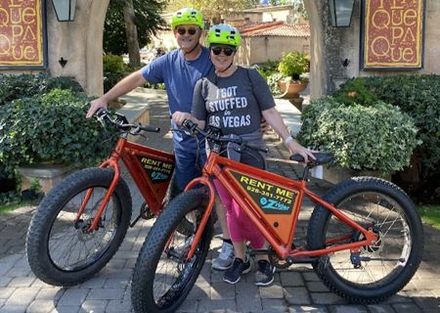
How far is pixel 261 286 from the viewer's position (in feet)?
13.2

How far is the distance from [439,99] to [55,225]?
4368mm

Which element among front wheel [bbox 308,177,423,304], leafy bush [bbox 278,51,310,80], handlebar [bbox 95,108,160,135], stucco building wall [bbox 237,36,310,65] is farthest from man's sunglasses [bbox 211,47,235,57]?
stucco building wall [bbox 237,36,310,65]

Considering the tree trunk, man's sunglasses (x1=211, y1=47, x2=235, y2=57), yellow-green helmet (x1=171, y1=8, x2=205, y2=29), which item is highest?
the tree trunk

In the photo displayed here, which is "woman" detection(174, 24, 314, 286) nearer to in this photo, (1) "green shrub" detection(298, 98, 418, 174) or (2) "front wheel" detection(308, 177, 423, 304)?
(2) "front wheel" detection(308, 177, 423, 304)

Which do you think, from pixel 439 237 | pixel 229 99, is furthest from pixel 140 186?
pixel 439 237

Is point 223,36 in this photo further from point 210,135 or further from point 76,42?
point 76,42

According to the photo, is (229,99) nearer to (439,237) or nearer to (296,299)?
(296,299)

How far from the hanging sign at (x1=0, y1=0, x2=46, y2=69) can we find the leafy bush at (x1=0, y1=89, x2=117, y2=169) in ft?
4.59

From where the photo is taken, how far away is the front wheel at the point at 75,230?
3670mm

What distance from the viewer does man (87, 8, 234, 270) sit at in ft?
13.3

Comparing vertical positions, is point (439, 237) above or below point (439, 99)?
below

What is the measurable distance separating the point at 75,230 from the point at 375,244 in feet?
6.33

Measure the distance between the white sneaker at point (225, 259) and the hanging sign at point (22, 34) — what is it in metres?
4.14

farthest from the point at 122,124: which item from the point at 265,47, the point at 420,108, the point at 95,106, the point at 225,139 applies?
the point at 265,47
